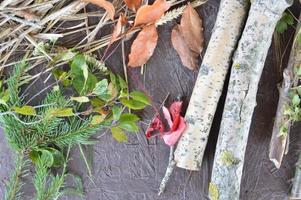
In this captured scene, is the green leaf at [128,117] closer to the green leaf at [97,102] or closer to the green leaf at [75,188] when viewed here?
the green leaf at [97,102]

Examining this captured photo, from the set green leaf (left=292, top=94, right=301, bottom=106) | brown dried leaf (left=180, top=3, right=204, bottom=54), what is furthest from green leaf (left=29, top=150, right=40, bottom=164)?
green leaf (left=292, top=94, right=301, bottom=106)

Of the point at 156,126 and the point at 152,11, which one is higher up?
the point at 152,11

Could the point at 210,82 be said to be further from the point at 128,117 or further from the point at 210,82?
the point at 128,117

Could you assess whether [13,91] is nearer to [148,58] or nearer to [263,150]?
[148,58]

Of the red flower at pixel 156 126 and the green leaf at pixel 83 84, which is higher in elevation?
the green leaf at pixel 83 84

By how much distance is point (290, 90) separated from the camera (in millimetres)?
792

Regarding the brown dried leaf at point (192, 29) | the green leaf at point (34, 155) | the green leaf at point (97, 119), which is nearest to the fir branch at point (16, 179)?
the green leaf at point (34, 155)

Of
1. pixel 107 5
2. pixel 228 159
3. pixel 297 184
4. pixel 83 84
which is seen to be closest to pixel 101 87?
pixel 83 84

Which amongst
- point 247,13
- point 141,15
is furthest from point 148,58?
point 247,13

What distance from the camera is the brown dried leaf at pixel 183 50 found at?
81 cm

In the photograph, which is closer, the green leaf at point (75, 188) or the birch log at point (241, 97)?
the birch log at point (241, 97)

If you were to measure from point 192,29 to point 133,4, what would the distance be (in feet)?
0.38

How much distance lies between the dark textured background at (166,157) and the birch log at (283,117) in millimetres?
30

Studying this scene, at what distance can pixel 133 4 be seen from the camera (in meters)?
0.79
